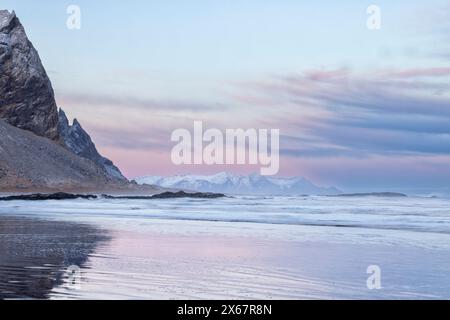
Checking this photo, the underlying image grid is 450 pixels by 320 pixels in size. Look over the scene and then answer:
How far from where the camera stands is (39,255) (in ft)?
53.9

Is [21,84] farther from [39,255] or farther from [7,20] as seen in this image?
[39,255]

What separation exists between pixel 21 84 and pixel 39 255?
5348 inches

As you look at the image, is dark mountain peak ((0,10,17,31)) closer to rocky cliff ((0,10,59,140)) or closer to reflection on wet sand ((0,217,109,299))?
rocky cliff ((0,10,59,140))

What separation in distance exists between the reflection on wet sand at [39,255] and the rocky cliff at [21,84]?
404 feet

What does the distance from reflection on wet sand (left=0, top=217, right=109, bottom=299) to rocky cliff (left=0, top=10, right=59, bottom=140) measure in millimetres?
123236

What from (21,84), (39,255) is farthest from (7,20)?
(39,255)

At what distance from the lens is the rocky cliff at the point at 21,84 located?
143 metres

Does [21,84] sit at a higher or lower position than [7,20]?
lower

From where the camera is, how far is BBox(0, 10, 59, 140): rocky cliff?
14275 cm

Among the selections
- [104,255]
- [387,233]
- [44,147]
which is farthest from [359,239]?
[44,147]

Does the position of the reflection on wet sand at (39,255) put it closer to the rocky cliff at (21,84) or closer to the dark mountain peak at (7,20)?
the rocky cliff at (21,84)
